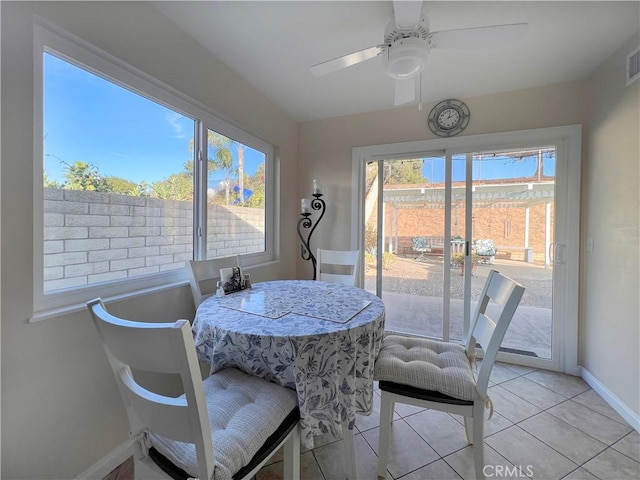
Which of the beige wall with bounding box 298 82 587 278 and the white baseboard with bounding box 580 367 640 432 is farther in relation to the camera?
the beige wall with bounding box 298 82 587 278

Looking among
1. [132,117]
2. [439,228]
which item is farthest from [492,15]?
[132,117]

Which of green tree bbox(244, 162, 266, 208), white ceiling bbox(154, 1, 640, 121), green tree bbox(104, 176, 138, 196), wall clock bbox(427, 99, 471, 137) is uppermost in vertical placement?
white ceiling bbox(154, 1, 640, 121)

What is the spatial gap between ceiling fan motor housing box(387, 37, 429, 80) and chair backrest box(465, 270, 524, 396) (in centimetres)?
119

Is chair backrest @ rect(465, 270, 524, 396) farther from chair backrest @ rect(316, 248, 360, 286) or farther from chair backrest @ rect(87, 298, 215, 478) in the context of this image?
chair backrest @ rect(87, 298, 215, 478)

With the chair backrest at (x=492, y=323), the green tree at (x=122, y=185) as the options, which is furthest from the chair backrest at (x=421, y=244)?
the green tree at (x=122, y=185)

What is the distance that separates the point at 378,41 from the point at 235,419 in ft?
7.33

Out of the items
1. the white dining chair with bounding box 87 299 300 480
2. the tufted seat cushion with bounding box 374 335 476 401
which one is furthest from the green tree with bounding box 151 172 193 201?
the tufted seat cushion with bounding box 374 335 476 401

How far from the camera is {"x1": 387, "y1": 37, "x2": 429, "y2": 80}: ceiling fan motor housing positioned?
1398mm

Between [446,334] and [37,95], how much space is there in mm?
3278

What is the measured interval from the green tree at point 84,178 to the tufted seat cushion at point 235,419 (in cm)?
111

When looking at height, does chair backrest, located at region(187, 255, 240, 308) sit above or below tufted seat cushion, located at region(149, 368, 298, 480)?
above

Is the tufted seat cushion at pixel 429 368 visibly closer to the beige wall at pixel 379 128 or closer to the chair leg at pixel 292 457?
the chair leg at pixel 292 457

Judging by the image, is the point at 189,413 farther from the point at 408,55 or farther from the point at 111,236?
the point at 408,55

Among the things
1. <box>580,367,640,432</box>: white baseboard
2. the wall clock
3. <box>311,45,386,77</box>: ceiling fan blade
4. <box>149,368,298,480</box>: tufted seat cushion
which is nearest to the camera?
<box>149,368,298,480</box>: tufted seat cushion
